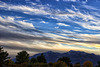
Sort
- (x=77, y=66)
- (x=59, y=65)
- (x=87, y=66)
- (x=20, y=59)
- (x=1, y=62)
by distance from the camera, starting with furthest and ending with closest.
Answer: (x=20, y=59) < (x=1, y=62) < (x=87, y=66) < (x=77, y=66) < (x=59, y=65)

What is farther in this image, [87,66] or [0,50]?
[0,50]

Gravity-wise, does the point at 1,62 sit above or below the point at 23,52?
below

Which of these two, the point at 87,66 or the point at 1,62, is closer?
the point at 87,66

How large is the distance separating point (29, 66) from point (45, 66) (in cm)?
566

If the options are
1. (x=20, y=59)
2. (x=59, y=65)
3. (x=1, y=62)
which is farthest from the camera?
(x=20, y=59)

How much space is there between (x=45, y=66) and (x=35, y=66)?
11.8 ft

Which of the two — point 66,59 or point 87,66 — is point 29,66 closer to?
point 87,66

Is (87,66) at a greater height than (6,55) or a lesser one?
lesser

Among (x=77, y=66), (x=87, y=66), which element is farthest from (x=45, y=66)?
(x=87, y=66)

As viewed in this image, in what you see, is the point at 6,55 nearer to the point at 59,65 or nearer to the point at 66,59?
the point at 66,59

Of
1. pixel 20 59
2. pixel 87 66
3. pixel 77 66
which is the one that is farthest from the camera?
pixel 20 59

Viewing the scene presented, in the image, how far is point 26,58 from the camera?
84.1m

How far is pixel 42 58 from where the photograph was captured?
87688 mm

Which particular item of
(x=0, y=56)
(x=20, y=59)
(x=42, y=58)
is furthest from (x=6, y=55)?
(x=42, y=58)
